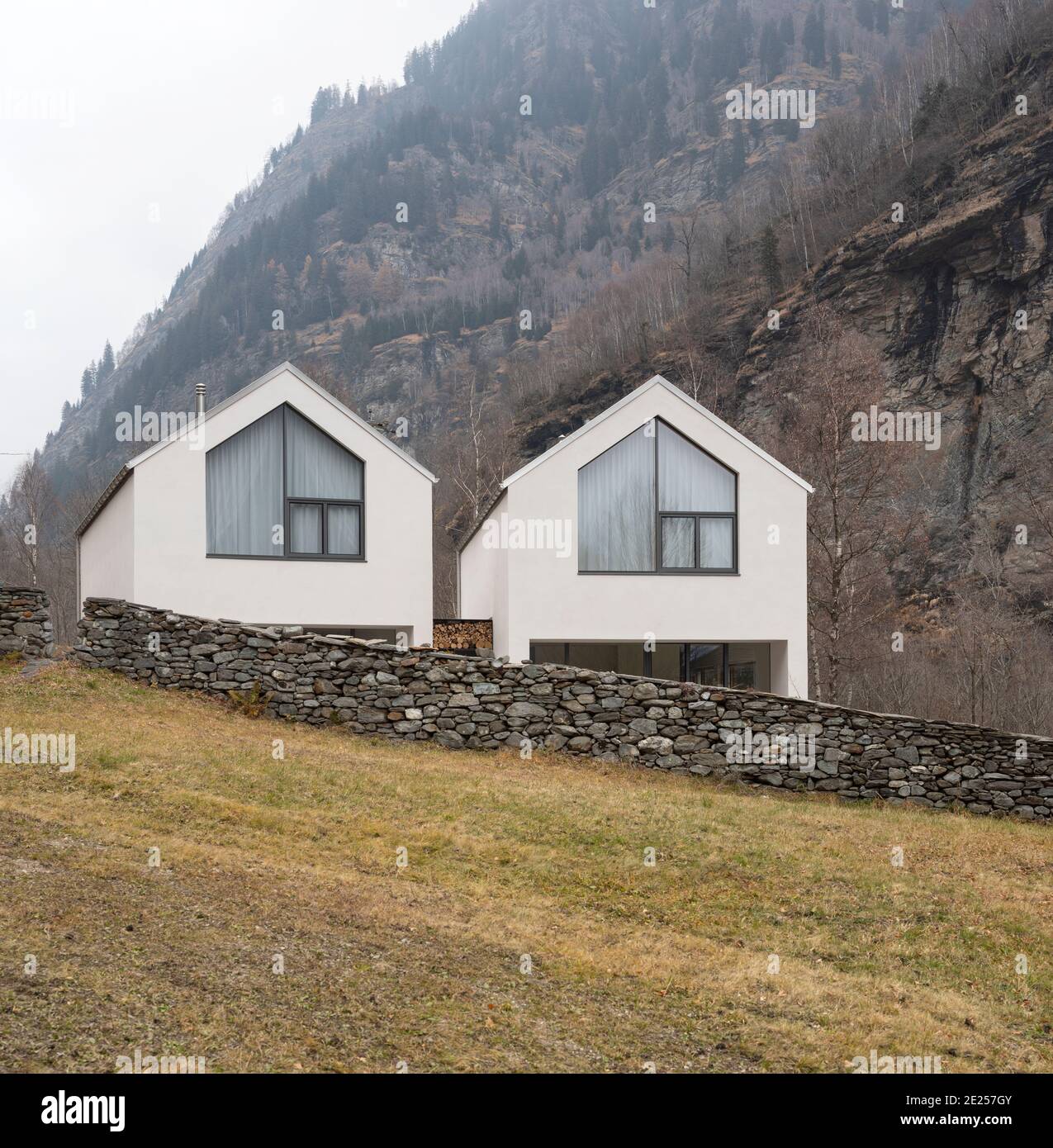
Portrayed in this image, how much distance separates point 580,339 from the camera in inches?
2653

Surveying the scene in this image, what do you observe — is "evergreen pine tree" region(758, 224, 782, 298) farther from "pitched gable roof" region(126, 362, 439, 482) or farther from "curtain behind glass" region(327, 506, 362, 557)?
"curtain behind glass" region(327, 506, 362, 557)

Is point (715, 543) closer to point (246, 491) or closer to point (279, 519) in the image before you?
point (279, 519)

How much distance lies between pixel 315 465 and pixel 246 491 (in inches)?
55.3

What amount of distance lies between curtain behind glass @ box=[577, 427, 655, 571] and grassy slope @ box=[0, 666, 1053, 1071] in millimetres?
6035

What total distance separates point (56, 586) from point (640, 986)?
44.3m

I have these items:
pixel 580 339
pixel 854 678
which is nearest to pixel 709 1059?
pixel 854 678

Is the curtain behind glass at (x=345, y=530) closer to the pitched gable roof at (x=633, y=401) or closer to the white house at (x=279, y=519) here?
the white house at (x=279, y=519)

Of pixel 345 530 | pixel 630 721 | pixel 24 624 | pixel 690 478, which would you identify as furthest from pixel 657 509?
pixel 24 624

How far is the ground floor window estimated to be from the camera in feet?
73.3

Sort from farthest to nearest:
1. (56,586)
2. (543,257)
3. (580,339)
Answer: (543,257) → (580,339) → (56,586)

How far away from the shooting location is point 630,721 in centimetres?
1772

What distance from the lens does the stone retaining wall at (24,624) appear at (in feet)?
63.4

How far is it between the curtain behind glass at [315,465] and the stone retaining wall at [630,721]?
3.79 meters

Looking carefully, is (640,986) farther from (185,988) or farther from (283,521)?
(283,521)
